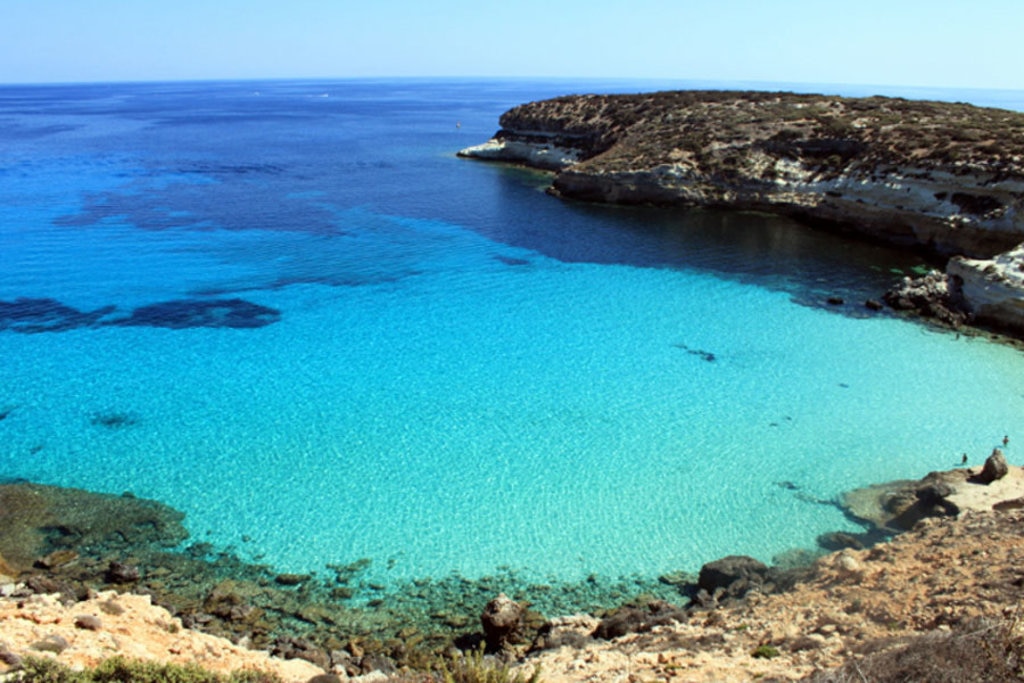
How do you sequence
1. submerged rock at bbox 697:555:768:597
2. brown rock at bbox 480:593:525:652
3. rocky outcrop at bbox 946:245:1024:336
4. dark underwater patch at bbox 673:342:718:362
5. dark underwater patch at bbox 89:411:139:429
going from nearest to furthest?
brown rock at bbox 480:593:525:652, submerged rock at bbox 697:555:768:597, dark underwater patch at bbox 89:411:139:429, dark underwater patch at bbox 673:342:718:362, rocky outcrop at bbox 946:245:1024:336

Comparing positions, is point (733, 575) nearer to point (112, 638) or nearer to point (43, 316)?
point (112, 638)

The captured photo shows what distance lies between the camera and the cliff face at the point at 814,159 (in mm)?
37250

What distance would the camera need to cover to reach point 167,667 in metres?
8.66

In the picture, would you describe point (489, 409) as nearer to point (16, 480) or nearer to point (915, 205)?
point (16, 480)

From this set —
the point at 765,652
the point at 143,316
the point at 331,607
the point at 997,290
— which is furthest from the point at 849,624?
the point at 143,316

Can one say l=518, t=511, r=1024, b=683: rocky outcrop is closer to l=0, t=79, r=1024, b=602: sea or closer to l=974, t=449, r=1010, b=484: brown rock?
l=0, t=79, r=1024, b=602: sea

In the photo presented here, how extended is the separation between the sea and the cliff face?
2783mm

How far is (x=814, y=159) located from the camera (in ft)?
159

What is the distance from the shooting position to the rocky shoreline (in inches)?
420

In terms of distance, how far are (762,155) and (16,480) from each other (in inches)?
1913

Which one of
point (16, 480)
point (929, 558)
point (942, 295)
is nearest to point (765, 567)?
point (929, 558)

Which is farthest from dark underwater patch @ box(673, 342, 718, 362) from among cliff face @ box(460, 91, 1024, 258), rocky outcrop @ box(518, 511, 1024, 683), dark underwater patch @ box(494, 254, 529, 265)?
cliff face @ box(460, 91, 1024, 258)

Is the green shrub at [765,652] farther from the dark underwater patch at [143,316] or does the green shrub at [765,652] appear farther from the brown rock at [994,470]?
the dark underwater patch at [143,316]

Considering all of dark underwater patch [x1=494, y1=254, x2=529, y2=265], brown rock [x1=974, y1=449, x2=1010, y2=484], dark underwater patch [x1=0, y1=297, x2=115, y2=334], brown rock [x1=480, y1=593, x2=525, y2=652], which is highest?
dark underwater patch [x1=494, y1=254, x2=529, y2=265]
